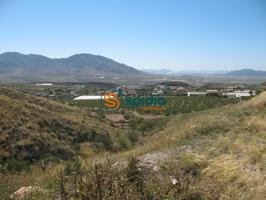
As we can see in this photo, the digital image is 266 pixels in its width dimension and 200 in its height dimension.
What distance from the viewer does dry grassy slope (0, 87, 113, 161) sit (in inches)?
555

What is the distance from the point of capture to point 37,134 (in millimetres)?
16375

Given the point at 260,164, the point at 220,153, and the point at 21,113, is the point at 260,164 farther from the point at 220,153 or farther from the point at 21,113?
the point at 21,113

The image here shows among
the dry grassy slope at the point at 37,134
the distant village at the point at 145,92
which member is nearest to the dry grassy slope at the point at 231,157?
the dry grassy slope at the point at 37,134

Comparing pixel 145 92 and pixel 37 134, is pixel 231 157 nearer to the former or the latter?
pixel 37 134

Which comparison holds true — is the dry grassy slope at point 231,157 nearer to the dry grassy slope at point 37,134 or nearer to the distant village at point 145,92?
the dry grassy slope at point 37,134

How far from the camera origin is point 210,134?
27.4ft

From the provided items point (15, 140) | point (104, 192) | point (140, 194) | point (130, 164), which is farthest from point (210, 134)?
point (15, 140)

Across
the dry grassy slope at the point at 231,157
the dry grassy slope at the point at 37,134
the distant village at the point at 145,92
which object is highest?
the dry grassy slope at the point at 231,157

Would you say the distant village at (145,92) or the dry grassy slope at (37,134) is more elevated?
the dry grassy slope at (37,134)

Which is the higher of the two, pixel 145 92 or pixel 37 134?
pixel 37 134

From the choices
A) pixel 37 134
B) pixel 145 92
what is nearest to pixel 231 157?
pixel 37 134

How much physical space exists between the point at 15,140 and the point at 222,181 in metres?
13.5

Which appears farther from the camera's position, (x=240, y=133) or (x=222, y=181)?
(x=240, y=133)

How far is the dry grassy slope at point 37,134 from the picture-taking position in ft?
46.2
